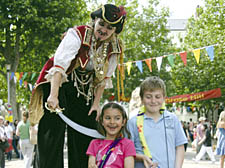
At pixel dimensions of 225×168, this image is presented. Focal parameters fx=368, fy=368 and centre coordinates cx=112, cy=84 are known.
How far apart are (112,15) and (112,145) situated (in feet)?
3.53

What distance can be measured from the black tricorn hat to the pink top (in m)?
0.98

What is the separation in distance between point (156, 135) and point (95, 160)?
49 centimetres

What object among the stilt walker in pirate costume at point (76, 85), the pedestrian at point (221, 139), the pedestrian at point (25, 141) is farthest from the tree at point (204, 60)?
the stilt walker in pirate costume at point (76, 85)

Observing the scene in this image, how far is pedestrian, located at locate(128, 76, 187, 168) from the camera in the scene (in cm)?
272

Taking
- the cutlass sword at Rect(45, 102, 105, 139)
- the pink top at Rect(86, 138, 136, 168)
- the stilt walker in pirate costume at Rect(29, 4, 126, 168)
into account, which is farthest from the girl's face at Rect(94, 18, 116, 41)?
the pink top at Rect(86, 138, 136, 168)

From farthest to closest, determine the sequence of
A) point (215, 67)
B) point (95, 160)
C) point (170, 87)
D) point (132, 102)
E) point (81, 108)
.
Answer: point (170, 87) < point (215, 67) < point (132, 102) < point (81, 108) < point (95, 160)

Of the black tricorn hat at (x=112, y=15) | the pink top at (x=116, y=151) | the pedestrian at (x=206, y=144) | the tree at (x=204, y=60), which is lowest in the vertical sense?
the pedestrian at (x=206, y=144)

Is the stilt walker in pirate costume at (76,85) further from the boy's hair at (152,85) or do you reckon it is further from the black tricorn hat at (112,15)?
the boy's hair at (152,85)

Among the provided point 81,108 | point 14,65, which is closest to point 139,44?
point 14,65

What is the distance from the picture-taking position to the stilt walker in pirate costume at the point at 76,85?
3.00 meters

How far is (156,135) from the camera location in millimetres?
2756

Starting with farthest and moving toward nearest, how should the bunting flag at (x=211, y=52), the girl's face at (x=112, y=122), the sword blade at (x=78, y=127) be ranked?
the bunting flag at (x=211, y=52), the sword blade at (x=78, y=127), the girl's face at (x=112, y=122)

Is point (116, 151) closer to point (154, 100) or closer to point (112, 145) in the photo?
point (112, 145)

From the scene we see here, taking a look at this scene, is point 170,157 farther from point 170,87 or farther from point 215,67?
point 170,87
